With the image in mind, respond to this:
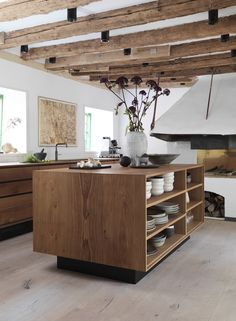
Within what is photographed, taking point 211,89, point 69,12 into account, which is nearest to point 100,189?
point 69,12

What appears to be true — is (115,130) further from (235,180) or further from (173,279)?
(173,279)

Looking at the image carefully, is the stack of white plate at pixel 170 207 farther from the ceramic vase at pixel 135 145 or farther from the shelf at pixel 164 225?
the ceramic vase at pixel 135 145

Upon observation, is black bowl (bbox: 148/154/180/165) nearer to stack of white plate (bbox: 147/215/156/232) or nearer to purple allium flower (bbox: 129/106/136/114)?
purple allium flower (bbox: 129/106/136/114)

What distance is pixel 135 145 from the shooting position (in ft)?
10.6

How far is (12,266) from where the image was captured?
2965 millimetres

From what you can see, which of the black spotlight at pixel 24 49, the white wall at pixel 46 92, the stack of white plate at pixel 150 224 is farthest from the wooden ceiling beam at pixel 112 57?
the stack of white plate at pixel 150 224

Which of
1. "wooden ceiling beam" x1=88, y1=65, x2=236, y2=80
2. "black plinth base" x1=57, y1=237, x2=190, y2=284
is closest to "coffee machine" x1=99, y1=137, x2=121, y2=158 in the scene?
"wooden ceiling beam" x1=88, y1=65, x2=236, y2=80

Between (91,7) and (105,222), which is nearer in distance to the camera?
(105,222)

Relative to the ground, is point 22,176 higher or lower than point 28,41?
lower

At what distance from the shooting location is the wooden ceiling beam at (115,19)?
9.91ft

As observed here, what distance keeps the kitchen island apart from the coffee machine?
256 centimetres

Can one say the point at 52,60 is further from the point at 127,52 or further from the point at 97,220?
the point at 97,220

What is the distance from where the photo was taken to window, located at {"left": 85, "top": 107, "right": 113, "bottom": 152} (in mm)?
6918

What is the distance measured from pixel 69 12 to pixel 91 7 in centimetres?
27
